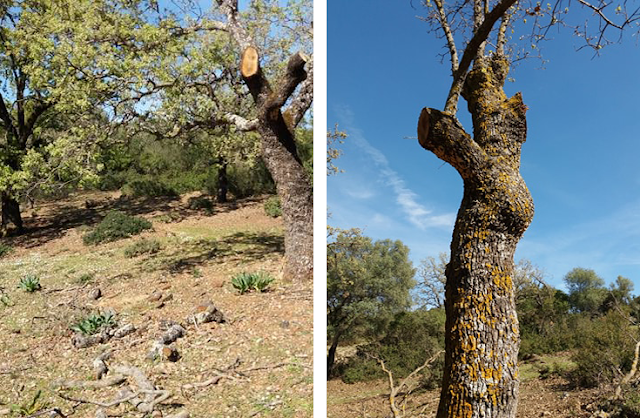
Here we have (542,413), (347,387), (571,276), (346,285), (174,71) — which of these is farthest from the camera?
(571,276)

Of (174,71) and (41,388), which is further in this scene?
(174,71)

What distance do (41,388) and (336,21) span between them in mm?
6320

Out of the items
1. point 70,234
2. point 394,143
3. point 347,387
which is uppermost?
point 394,143

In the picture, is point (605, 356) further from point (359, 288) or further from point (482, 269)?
point (359, 288)

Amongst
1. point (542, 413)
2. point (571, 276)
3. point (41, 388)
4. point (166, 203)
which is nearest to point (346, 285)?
point (166, 203)

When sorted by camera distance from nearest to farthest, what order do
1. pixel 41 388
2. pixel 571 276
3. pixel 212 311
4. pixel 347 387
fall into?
pixel 41 388
pixel 212 311
pixel 347 387
pixel 571 276

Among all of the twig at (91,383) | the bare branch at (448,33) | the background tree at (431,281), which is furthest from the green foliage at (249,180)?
the twig at (91,383)

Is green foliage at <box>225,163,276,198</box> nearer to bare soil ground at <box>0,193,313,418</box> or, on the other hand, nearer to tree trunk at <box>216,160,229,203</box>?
tree trunk at <box>216,160,229,203</box>

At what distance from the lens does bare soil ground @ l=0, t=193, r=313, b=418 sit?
7.23ft

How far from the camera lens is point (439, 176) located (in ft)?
21.9

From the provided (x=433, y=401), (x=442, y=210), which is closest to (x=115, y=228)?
(x=433, y=401)

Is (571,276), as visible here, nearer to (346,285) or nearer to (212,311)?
(346,285)

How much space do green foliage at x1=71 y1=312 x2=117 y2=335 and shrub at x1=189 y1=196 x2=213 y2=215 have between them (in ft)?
8.65

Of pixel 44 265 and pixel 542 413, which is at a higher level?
pixel 44 265
